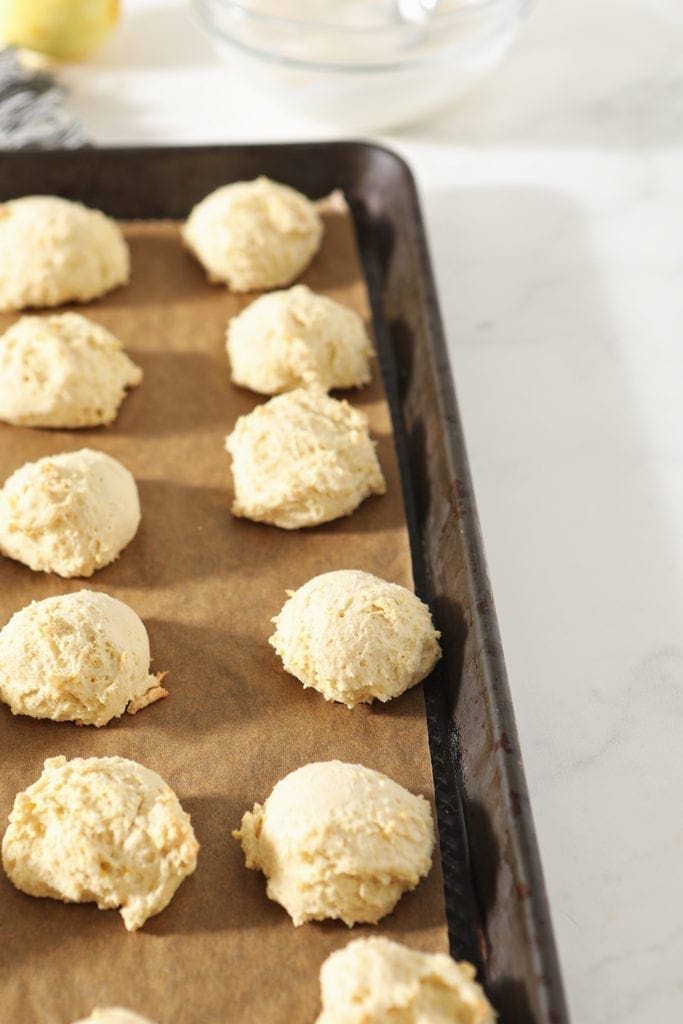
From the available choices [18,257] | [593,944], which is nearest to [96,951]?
[593,944]

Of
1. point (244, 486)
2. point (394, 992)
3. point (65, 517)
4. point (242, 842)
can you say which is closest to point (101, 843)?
point (242, 842)

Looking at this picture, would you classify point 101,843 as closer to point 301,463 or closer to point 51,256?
point 301,463

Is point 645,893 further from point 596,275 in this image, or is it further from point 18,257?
point 18,257

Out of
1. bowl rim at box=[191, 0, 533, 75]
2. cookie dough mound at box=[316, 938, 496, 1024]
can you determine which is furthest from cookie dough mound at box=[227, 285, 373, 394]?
cookie dough mound at box=[316, 938, 496, 1024]

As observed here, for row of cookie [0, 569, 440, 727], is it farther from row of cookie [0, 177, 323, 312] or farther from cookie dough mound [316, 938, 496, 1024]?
row of cookie [0, 177, 323, 312]

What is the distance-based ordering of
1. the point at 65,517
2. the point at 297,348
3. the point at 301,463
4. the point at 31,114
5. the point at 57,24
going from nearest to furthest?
the point at 65,517, the point at 301,463, the point at 297,348, the point at 31,114, the point at 57,24
